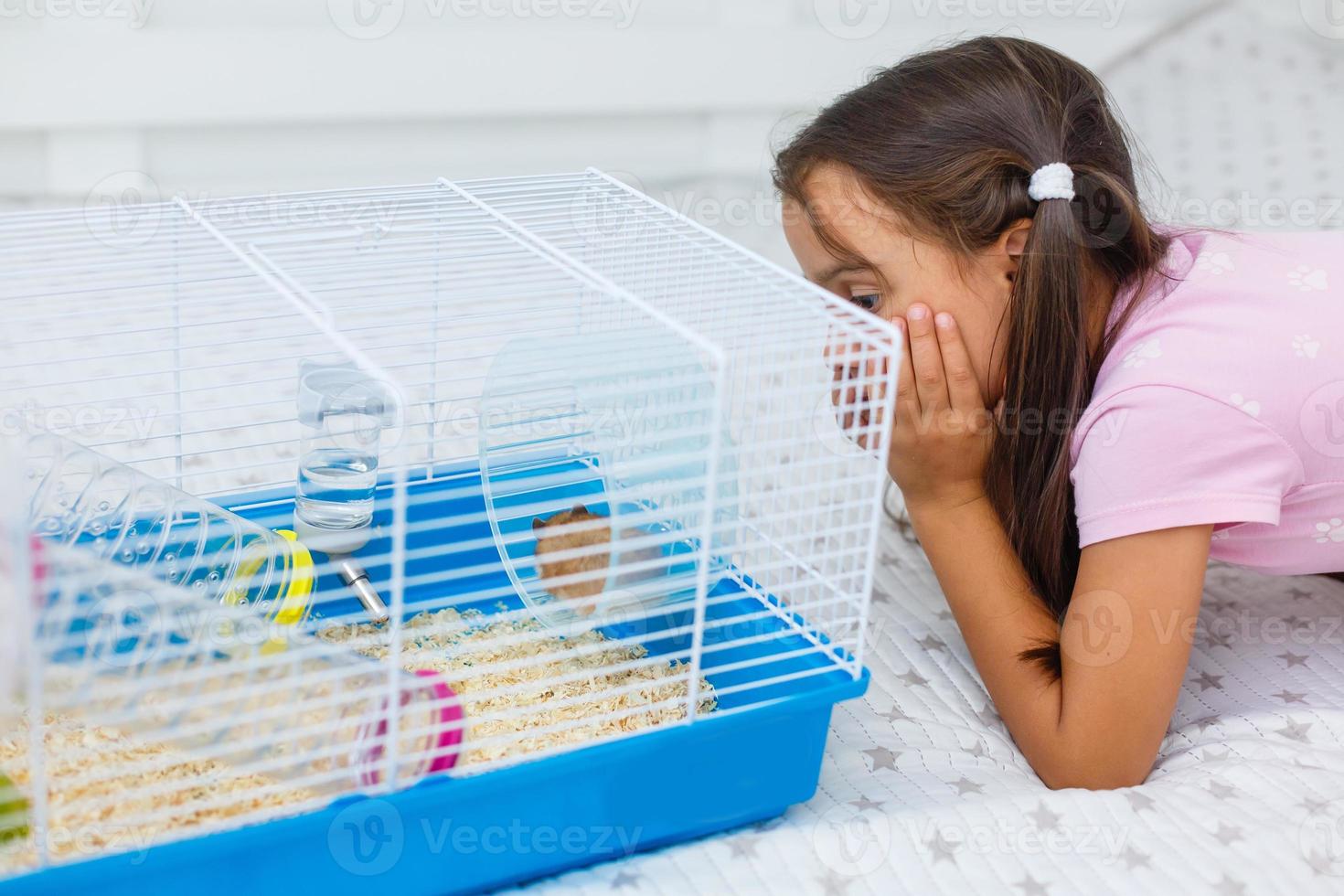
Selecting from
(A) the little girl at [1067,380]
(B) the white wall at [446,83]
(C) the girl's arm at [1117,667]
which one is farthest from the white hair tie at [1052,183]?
(B) the white wall at [446,83]

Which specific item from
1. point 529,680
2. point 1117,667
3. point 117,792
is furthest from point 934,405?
point 117,792

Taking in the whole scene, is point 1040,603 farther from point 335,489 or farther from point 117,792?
point 117,792

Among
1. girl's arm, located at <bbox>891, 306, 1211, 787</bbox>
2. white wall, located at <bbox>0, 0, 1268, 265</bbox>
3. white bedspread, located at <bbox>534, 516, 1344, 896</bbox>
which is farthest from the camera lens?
white wall, located at <bbox>0, 0, 1268, 265</bbox>

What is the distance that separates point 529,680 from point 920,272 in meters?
0.38

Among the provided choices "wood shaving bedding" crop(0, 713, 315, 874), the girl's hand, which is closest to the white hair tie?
the girl's hand

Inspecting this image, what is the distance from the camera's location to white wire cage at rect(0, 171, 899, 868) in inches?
25.1

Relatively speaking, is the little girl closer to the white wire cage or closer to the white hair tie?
the white hair tie

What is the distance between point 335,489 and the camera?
2.95ft

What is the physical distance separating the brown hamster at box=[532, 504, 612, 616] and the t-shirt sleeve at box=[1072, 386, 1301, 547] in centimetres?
31

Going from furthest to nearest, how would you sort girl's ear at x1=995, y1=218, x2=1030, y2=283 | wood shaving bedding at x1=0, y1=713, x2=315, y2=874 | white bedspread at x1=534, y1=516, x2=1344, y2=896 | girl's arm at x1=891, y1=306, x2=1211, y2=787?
girl's ear at x1=995, y1=218, x2=1030, y2=283 < girl's arm at x1=891, y1=306, x2=1211, y2=787 < white bedspread at x1=534, y1=516, x2=1344, y2=896 < wood shaving bedding at x1=0, y1=713, x2=315, y2=874

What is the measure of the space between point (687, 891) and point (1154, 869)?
255mm

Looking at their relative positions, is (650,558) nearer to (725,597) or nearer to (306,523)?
(725,597)

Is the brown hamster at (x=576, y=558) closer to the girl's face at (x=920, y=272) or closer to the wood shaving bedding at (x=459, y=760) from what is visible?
the wood shaving bedding at (x=459, y=760)

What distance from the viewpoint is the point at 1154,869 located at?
0.72m
